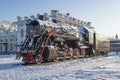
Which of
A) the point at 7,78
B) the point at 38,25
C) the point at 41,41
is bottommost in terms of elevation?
the point at 7,78

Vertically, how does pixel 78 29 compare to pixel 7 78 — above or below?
above

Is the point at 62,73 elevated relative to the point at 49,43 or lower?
lower

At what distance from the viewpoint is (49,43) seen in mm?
19797

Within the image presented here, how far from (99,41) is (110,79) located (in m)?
21.9

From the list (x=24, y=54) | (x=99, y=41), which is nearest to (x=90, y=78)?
(x=24, y=54)

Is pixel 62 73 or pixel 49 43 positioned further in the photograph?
pixel 49 43

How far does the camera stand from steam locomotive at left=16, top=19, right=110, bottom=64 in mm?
18125

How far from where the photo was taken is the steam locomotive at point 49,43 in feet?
59.5

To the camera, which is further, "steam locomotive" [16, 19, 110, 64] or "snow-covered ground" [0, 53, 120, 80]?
"steam locomotive" [16, 19, 110, 64]

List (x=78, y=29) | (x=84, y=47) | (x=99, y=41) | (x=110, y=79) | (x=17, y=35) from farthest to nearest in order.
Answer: (x=17, y=35)
(x=99, y=41)
(x=78, y=29)
(x=84, y=47)
(x=110, y=79)

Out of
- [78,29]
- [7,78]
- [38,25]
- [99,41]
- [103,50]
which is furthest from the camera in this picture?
[103,50]

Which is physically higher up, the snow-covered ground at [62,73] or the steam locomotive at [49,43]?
the steam locomotive at [49,43]

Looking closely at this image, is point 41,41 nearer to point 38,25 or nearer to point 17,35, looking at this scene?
point 38,25

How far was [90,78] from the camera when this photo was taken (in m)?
9.94
